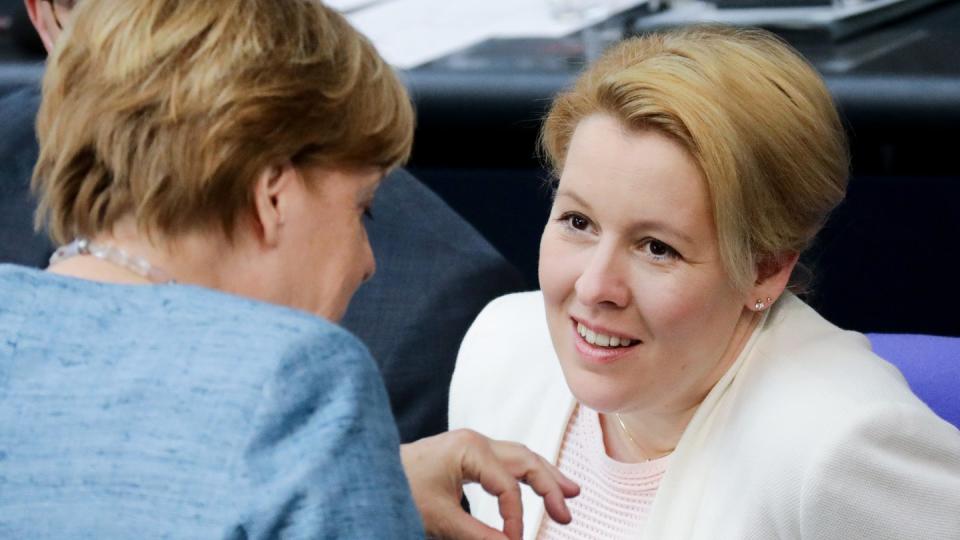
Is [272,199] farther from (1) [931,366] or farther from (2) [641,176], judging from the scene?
(1) [931,366]

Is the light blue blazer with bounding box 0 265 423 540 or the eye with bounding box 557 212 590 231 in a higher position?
the light blue blazer with bounding box 0 265 423 540

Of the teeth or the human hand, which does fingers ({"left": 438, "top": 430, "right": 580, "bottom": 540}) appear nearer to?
the human hand

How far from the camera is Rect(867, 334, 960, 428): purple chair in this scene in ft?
6.15

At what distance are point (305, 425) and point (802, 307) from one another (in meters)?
0.88

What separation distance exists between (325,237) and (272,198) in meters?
0.07

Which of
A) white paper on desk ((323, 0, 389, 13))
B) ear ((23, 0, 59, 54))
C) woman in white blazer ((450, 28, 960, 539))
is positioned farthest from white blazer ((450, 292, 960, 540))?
white paper on desk ((323, 0, 389, 13))

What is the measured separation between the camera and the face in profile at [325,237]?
4.27ft

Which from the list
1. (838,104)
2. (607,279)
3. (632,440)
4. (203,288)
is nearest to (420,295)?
(632,440)

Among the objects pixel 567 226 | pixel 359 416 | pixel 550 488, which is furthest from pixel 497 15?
pixel 359 416

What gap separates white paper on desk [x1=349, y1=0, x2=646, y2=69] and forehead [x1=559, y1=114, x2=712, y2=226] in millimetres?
1256

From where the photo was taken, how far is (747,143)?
5.38ft

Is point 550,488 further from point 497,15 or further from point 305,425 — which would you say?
point 497,15

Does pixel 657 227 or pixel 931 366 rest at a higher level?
pixel 657 227

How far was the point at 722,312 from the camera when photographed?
174 cm
